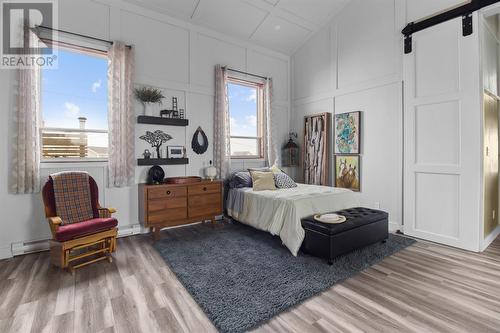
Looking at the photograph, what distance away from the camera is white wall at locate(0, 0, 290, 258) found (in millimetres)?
3092

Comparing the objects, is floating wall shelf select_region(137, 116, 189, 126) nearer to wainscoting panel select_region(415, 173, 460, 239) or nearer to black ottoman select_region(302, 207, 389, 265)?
black ottoman select_region(302, 207, 389, 265)

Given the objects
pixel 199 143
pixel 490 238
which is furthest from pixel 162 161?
pixel 490 238

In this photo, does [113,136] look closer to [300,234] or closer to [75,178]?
[75,178]

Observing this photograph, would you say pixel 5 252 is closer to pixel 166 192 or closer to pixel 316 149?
pixel 166 192

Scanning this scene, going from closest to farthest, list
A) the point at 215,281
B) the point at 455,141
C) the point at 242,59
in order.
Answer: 1. the point at 215,281
2. the point at 455,141
3. the point at 242,59

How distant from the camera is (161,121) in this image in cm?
407

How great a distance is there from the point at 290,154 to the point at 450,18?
3384mm

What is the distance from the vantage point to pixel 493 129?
3.53 m

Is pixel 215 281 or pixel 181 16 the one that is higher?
pixel 181 16

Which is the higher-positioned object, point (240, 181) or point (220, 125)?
point (220, 125)

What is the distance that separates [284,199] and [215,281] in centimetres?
135

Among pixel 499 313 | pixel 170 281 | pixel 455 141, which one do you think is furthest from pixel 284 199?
pixel 455 141

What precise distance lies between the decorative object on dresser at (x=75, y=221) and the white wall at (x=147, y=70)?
47 centimetres

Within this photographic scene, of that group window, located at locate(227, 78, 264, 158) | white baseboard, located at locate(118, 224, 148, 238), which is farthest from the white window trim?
white baseboard, located at locate(118, 224, 148, 238)
